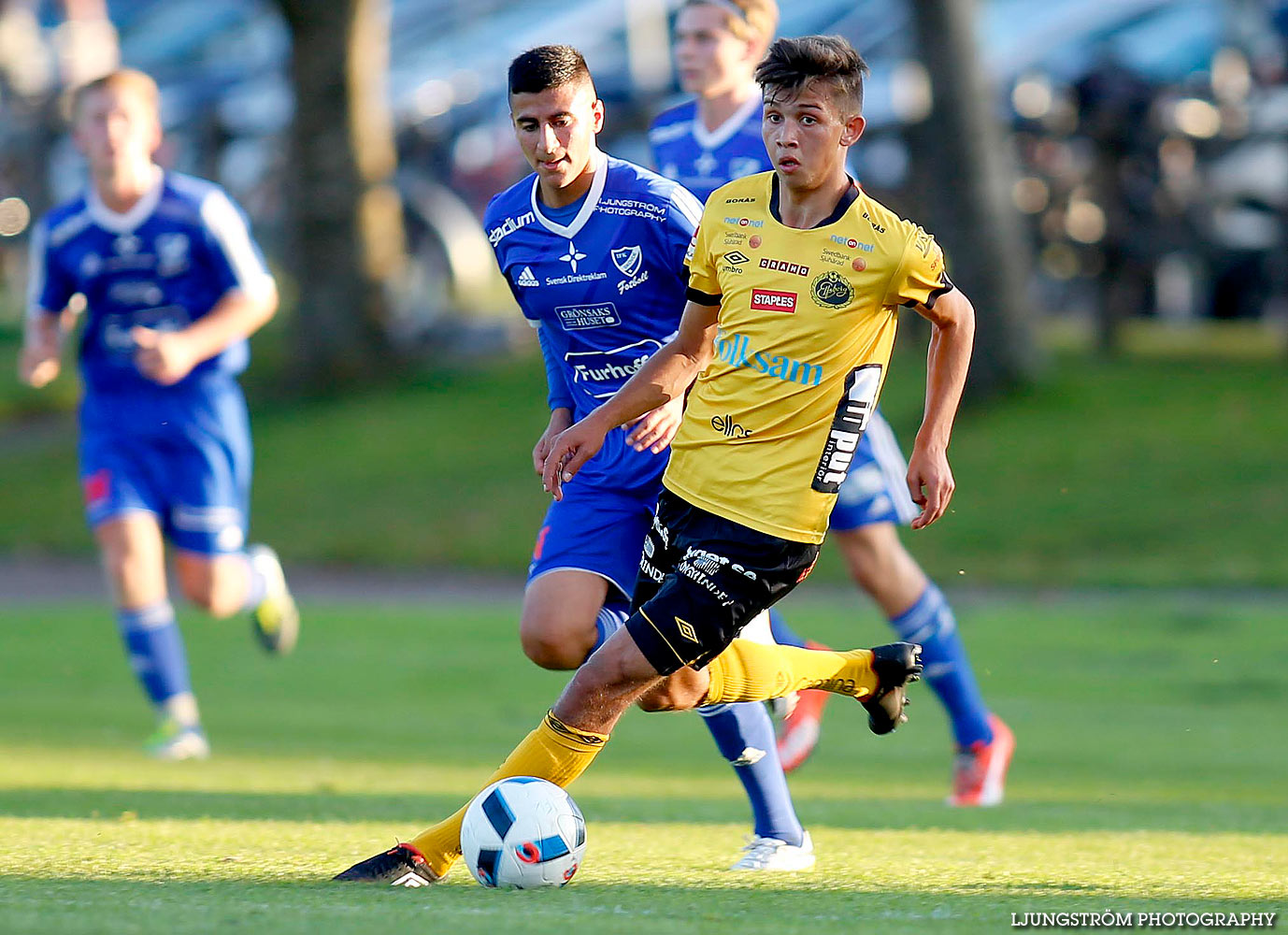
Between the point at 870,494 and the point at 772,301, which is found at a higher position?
the point at 772,301

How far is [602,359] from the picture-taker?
5.32 metres

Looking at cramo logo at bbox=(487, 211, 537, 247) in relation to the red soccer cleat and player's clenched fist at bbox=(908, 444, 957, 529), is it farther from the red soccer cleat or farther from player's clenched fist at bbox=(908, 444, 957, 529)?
the red soccer cleat

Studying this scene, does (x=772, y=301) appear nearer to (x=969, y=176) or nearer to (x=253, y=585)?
(x=253, y=585)

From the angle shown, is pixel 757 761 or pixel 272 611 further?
pixel 272 611

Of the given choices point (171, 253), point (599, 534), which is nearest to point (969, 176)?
point (171, 253)

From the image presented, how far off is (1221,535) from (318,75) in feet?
37.3

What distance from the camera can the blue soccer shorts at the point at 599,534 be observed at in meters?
5.16

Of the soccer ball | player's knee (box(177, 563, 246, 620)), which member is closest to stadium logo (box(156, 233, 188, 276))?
player's knee (box(177, 563, 246, 620))

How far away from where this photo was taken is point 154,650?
8.09m

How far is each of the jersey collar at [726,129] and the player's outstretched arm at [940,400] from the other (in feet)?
7.39

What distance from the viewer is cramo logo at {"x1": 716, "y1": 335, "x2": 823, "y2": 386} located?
459 centimetres

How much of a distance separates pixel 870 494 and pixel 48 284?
388 cm

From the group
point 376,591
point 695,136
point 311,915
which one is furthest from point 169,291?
point 376,591

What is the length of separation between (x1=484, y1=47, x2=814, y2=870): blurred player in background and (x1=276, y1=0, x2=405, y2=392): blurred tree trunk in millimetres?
15863
